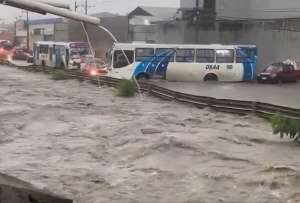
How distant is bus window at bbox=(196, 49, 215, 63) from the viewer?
3934 centimetres

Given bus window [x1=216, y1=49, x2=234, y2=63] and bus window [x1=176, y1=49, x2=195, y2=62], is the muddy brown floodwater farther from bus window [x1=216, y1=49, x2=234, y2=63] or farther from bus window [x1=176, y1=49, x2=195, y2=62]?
bus window [x1=216, y1=49, x2=234, y2=63]

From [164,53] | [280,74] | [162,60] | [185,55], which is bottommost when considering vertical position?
[280,74]

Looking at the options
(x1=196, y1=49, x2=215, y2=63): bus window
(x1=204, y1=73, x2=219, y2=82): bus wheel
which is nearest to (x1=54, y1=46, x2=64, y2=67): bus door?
(x1=196, y1=49, x2=215, y2=63): bus window

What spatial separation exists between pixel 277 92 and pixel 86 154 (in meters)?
21.8

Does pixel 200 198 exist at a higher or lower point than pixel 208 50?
lower

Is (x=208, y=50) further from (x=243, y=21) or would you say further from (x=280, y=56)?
(x=243, y=21)

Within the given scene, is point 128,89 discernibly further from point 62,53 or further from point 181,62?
point 62,53

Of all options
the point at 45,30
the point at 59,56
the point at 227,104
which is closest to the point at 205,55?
the point at 59,56

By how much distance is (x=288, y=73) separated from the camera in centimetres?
4341

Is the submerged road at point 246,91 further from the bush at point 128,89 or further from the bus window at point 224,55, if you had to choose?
the bush at point 128,89

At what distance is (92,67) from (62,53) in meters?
5.66

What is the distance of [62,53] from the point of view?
49.2 m

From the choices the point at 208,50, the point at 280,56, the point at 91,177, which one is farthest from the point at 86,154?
the point at 280,56

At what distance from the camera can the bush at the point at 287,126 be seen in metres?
16.8
